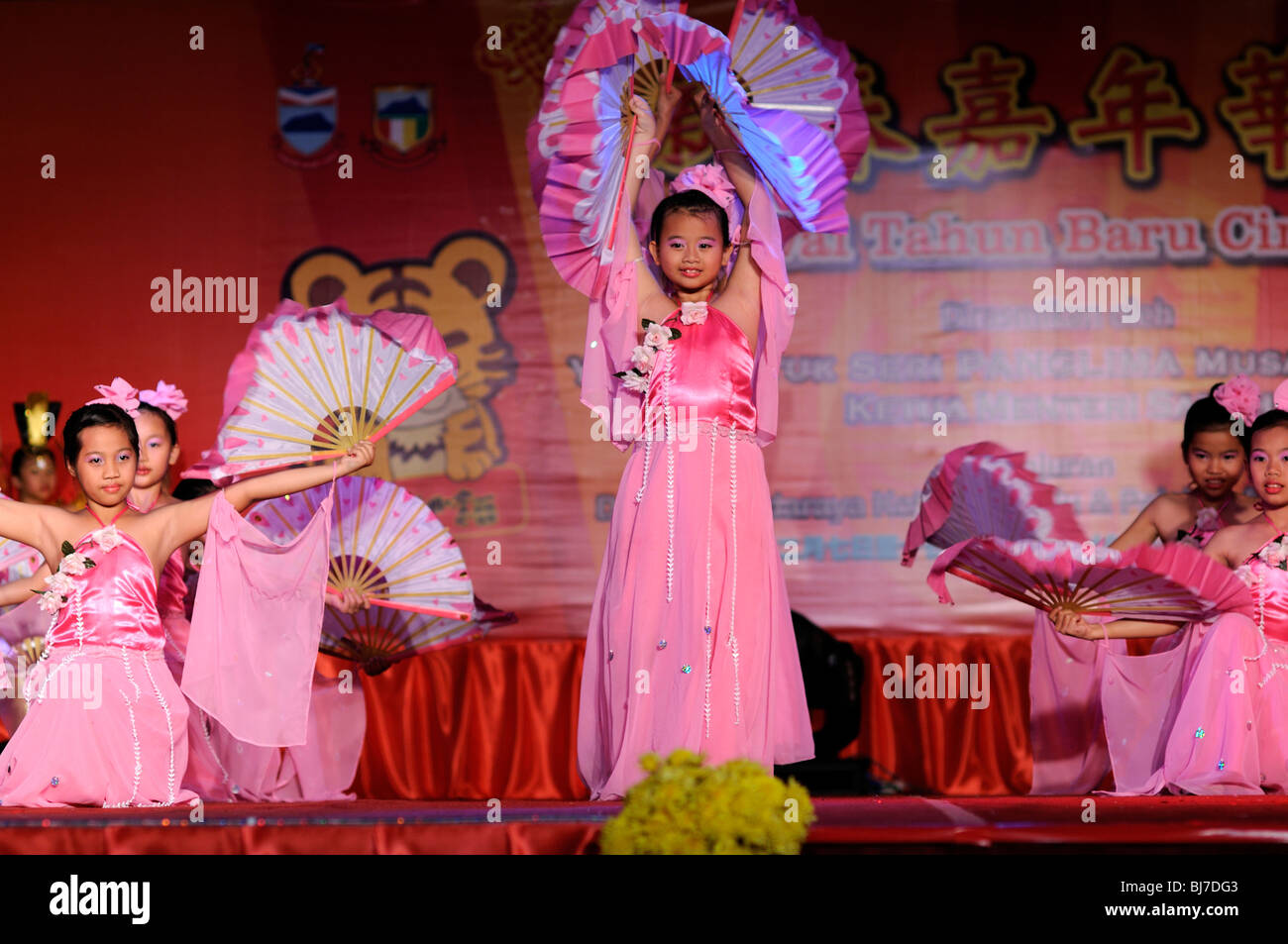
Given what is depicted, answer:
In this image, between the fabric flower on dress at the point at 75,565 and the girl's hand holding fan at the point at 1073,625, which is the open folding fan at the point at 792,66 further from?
the fabric flower on dress at the point at 75,565

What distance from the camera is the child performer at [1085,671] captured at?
5312 mm

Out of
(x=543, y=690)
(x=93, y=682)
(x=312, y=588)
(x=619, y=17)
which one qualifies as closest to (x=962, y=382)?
(x=543, y=690)

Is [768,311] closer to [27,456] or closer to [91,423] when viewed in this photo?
[91,423]

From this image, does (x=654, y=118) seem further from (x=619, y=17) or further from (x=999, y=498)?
(x=999, y=498)

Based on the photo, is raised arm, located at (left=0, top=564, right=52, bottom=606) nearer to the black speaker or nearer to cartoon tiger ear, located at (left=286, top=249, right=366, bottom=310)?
cartoon tiger ear, located at (left=286, top=249, right=366, bottom=310)

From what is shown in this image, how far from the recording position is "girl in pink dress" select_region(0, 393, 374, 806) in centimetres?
414

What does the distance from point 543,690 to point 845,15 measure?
327cm

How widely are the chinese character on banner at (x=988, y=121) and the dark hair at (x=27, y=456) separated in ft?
13.3

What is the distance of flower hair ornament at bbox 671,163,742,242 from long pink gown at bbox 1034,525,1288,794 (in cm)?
202

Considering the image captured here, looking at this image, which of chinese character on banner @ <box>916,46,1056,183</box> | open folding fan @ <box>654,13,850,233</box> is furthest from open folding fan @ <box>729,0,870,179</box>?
chinese character on banner @ <box>916,46,1056,183</box>

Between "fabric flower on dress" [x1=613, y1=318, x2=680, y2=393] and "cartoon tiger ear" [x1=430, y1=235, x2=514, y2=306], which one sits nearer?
"fabric flower on dress" [x1=613, y1=318, x2=680, y2=393]

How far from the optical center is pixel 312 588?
175 inches

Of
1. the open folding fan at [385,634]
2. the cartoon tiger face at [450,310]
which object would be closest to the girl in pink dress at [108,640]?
the open folding fan at [385,634]

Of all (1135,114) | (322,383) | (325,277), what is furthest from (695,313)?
(1135,114)
